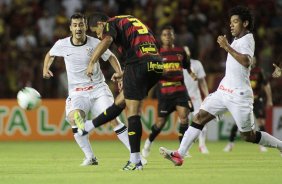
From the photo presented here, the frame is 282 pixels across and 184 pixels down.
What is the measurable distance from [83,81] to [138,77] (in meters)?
1.78

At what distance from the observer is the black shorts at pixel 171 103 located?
622 inches

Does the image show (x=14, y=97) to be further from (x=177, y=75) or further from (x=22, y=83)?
(x=177, y=75)

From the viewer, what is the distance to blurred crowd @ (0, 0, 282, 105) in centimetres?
2216

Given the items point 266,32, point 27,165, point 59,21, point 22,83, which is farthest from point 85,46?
point 266,32

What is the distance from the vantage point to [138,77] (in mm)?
11258

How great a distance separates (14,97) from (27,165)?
9345 mm

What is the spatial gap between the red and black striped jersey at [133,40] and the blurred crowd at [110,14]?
419 inches

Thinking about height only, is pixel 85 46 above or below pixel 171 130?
above

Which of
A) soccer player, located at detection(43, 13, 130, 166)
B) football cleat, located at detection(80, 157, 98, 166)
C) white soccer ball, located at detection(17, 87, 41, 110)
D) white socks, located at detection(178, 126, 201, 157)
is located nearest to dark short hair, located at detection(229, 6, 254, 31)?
white socks, located at detection(178, 126, 201, 157)

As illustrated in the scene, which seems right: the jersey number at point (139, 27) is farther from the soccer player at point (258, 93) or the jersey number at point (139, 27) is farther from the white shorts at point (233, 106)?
the soccer player at point (258, 93)

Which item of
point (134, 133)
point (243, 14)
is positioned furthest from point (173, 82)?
point (134, 133)

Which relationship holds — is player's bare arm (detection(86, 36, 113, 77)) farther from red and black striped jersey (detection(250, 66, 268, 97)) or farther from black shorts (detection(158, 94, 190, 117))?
red and black striped jersey (detection(250, 66, 268, 97))

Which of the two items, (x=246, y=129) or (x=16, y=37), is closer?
(x=246, y=129)

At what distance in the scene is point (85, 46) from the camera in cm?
1289
